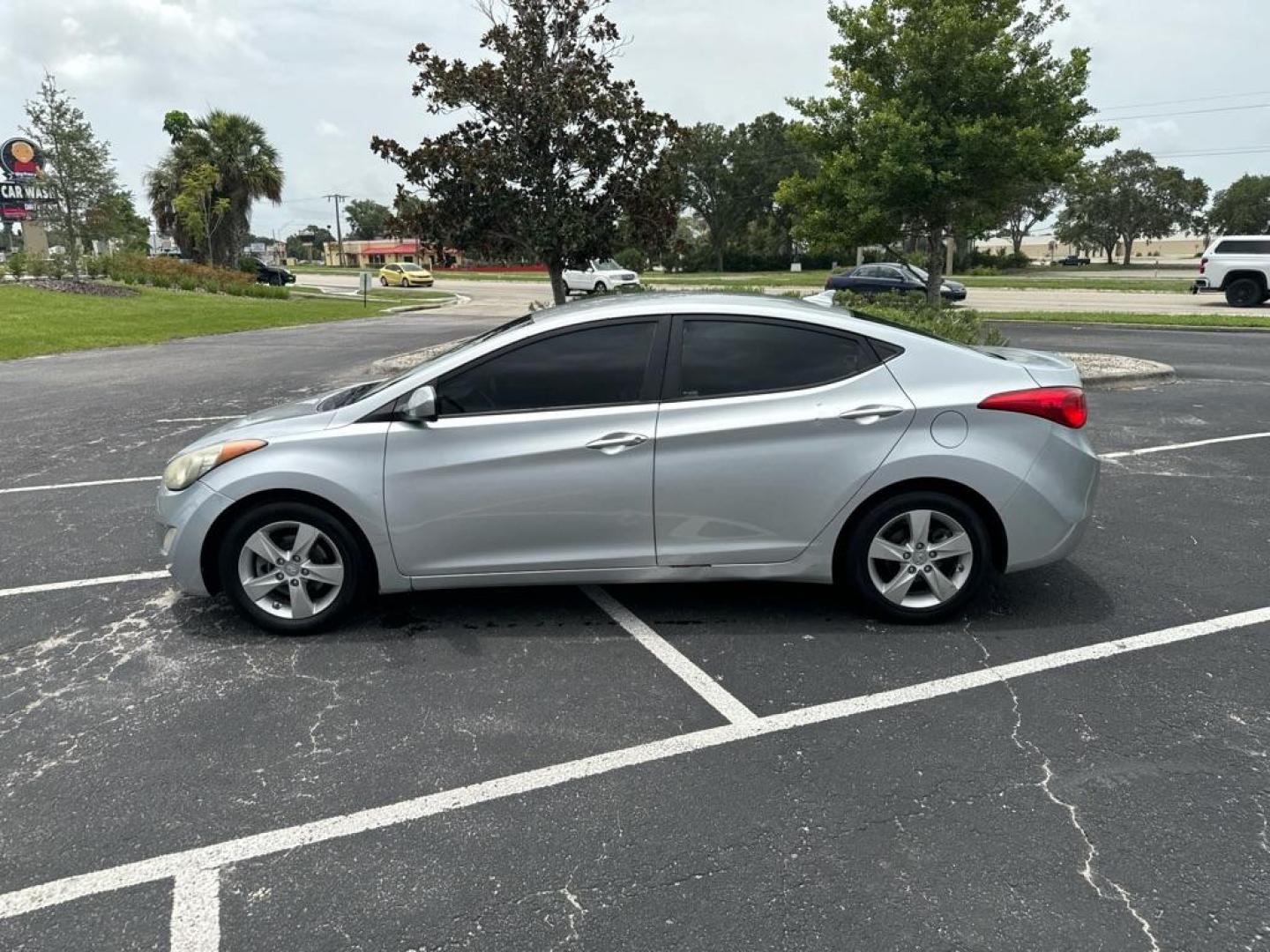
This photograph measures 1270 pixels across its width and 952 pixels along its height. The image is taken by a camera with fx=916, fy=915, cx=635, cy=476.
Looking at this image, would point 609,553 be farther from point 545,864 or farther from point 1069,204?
point 1069,204

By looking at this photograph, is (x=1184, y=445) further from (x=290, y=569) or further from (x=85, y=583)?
(x=85, y=583)

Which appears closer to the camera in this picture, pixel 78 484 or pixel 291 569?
pixel 291 569

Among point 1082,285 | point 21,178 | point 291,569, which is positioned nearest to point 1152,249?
point 1082,285

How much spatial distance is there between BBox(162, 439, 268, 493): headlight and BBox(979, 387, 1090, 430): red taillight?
339cm

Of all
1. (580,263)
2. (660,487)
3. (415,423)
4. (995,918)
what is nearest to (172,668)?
(415,423)

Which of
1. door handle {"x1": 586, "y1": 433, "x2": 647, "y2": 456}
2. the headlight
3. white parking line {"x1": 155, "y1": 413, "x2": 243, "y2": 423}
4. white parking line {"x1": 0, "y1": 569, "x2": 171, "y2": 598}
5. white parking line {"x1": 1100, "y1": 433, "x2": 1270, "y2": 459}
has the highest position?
door handle {"x1": 586, "y1": 433, "x2": 647, "y2": 456}

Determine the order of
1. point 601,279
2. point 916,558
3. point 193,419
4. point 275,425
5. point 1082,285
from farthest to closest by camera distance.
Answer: point 1082,285 → point 601,279 → point 193,419 → point 275,425 → point 916,558

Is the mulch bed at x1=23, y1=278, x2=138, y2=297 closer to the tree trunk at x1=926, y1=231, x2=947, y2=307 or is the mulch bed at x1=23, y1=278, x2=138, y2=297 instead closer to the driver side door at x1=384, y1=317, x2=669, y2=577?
the tree trunk at x1=926, y1=231, x2=947, y2=307

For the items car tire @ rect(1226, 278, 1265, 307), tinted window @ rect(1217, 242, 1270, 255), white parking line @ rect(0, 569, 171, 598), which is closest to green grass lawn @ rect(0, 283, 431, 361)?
white parking line @ rect(0, 569, 171, 598)

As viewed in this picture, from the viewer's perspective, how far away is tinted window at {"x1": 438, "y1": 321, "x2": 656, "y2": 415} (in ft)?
13.9

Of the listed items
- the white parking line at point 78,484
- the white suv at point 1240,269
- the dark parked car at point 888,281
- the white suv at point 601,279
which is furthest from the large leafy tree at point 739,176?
the white parking line at point 78,484

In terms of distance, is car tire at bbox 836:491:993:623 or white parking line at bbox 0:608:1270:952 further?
car tire at bbox 836:491:993:623

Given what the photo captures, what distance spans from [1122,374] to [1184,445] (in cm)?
401

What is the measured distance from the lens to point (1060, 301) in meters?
29.5
